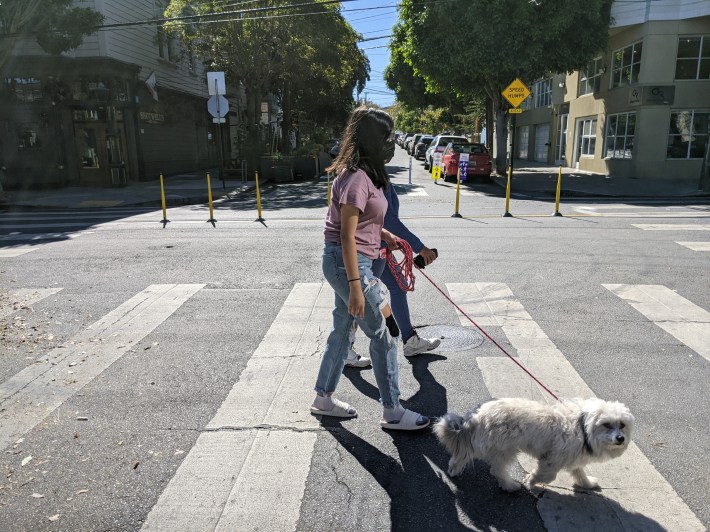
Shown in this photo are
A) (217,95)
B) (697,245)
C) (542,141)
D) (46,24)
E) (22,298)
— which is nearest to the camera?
(22,298)

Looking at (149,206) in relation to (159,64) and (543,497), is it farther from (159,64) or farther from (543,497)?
(543,497)

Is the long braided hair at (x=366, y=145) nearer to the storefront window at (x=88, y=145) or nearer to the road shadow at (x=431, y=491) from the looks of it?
the road shadow at (x=431, y=491)

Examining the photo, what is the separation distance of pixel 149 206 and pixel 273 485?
1553 cm

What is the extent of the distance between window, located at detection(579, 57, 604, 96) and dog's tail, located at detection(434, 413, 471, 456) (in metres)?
25.6

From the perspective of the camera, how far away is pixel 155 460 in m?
3.30

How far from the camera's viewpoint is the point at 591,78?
2688 cm

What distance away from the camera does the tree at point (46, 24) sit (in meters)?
16.9

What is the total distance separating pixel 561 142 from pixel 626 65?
9.71m

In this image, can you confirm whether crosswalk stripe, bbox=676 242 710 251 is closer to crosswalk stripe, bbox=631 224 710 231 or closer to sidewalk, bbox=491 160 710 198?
crosswalk stripe, bbox=631 224 710 231

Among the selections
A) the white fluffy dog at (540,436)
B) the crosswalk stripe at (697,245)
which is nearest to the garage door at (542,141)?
the crosswalk stripe at (697,245)

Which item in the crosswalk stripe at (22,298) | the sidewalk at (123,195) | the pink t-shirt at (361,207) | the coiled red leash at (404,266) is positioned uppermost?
the pink t-shirt at (361,207)

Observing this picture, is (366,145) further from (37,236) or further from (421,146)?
(421,146)

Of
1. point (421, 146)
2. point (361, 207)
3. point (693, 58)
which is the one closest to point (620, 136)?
point (693, 58)

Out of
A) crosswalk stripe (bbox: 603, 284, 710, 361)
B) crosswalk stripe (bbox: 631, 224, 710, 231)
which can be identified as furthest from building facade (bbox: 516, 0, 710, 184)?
crosswalk stripe (bbox: 603, 284, 710, 361)
